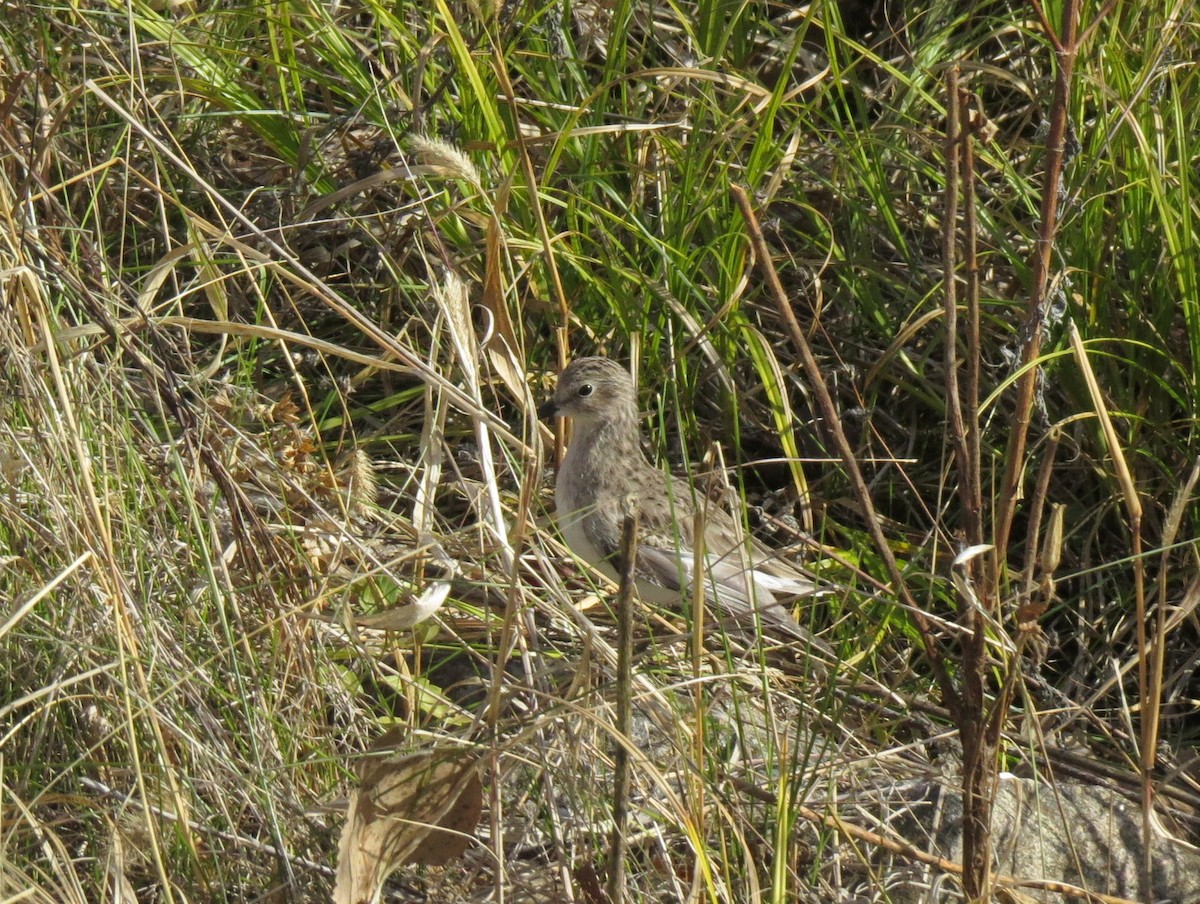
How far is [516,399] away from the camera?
4082 millimetres

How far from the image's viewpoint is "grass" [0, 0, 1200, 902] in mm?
3020

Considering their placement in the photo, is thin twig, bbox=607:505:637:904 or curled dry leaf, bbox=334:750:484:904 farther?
curled dry leaf, bbox=334:750:484:904

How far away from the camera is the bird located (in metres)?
4.59

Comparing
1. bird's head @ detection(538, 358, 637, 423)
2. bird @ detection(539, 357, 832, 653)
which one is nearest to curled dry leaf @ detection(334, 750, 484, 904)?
bird @ detection(539, 357, 832, 653)

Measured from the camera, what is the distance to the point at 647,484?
5.15 meters

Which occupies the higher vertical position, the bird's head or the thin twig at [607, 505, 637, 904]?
the thin twig at [607, 505, 637, 904]

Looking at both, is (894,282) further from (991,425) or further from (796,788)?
(796,788)

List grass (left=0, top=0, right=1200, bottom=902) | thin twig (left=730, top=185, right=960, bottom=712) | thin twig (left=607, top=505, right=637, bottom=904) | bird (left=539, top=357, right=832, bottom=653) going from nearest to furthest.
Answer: thin twig (left=607, top=505, right=637, bottom=904)
thin twig (left=730, top=185, right=960, bottom=712)
grass (left=0, top=0, right=1200, bottom=902)
bird (left=539, top=357, right=832, bottom=653)

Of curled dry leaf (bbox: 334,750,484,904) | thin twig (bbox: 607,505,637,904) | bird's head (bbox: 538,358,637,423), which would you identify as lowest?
bird's head (bbox: 538,358,637,423)

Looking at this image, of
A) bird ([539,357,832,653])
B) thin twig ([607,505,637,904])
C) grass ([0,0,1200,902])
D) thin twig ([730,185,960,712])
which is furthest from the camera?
bird ([539,357,832,653])

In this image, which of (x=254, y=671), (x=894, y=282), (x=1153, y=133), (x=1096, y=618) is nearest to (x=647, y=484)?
(x=894, y=282)

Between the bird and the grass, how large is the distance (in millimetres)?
124

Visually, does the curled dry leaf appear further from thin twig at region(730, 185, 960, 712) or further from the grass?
thin twig at region(730, 185, 960, 712)

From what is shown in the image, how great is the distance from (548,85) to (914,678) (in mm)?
2247
